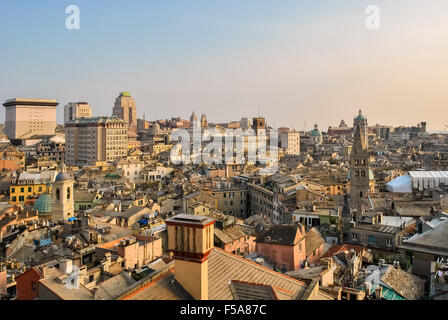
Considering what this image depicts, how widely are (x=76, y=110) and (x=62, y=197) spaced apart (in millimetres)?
159110

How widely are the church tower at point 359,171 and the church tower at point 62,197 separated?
24.0m

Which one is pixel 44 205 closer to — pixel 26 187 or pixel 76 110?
pixel 26 187

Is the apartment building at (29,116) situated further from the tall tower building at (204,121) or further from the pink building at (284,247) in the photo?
the pink building at (284,247)

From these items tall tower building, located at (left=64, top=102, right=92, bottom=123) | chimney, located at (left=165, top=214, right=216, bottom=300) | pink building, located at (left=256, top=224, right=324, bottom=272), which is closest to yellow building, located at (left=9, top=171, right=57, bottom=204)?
pink building, located at (left=256, top=224, right=324, bottom=272)

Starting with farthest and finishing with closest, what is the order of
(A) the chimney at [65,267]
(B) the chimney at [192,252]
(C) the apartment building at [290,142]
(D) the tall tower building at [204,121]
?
(D) the tall tower building at [204,121]
(C) the apartment building at [290,142]
(A) the chimney at [65,267]
(B) the chimney at [192,252]

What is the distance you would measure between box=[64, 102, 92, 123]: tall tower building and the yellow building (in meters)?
138

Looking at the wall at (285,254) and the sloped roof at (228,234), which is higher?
the sloped roof at (228,234)

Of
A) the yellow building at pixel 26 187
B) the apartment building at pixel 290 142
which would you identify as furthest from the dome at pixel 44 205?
the apartment building at pixel 290 142

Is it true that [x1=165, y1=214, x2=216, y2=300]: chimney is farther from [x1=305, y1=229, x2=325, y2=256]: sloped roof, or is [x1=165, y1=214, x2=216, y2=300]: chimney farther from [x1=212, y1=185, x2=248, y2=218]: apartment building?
[x1=212, y1=185, x2=248, y2=218]: apartment building

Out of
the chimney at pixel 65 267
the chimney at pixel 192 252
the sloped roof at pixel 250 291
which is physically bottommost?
the chimney at pixel 65 267

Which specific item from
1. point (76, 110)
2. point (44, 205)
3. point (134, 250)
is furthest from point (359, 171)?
point (76, 110)

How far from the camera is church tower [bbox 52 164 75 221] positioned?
26.3 metres

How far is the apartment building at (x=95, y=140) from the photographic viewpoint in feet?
299

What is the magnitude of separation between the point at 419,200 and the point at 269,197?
483 inches
